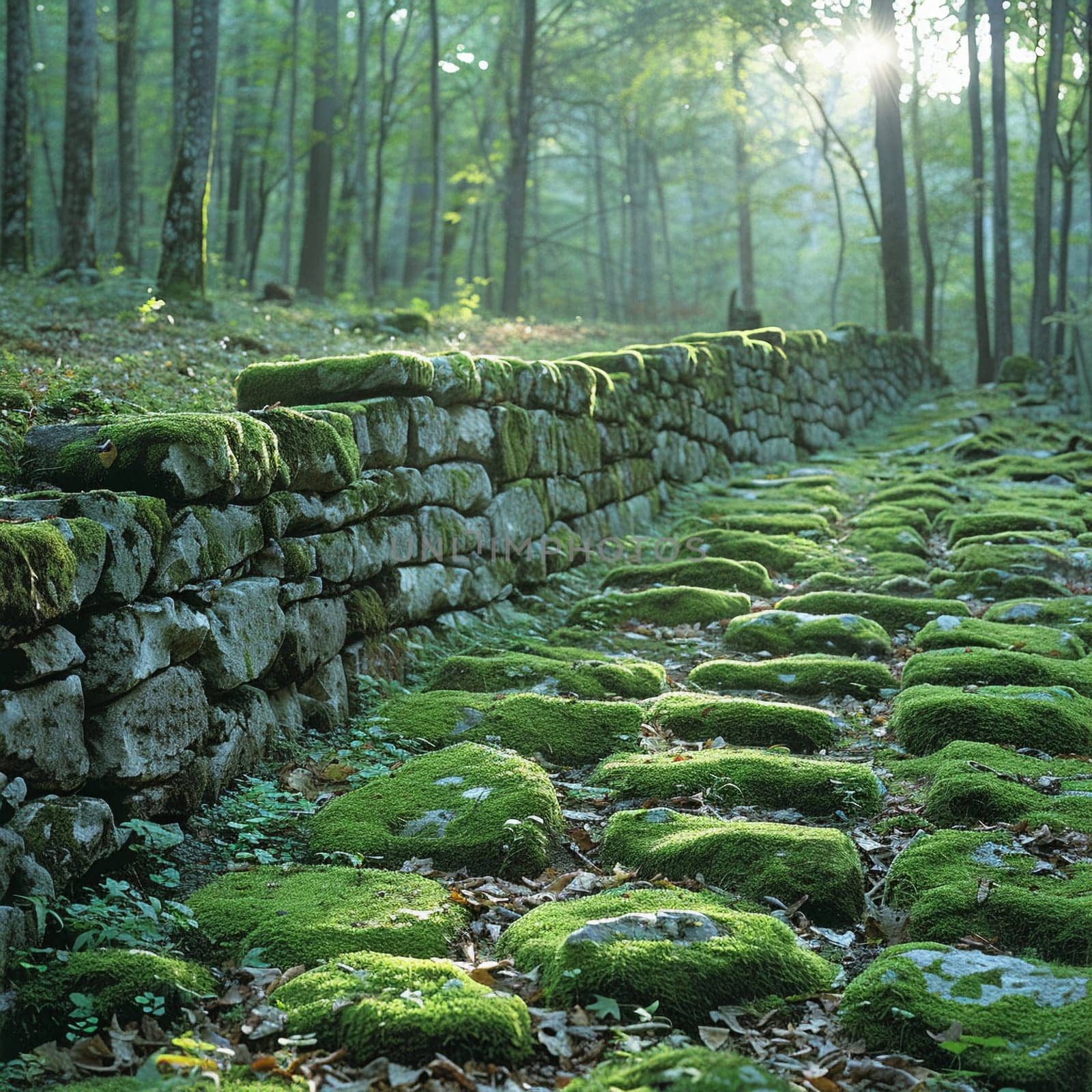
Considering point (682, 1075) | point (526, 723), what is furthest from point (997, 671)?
point (682, 1075)

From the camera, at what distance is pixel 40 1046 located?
90.0 inches

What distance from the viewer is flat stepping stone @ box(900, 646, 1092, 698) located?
4.70 metres

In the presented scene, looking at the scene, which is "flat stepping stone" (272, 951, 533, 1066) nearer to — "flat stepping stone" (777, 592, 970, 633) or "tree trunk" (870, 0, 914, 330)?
"flat stepping stone" (777, 592, 970, 633)

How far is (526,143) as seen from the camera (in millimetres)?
17141

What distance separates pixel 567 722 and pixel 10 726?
239 cm

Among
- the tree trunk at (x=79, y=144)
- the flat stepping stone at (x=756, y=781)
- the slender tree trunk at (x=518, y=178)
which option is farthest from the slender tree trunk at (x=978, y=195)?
the flat stepping stone at (x=756, y=781)

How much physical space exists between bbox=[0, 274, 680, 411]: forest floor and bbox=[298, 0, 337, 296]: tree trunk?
3.07m

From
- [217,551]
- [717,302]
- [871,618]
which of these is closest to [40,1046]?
[217,551]

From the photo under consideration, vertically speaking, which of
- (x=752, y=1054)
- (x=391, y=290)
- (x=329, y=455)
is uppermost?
(x=391, y=290)

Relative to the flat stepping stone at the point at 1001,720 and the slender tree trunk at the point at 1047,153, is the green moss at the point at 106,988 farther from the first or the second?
the slender tree trunk at the point at 1047,153

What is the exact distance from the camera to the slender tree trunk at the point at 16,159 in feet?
40.3

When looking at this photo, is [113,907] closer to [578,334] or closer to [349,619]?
[349,619]

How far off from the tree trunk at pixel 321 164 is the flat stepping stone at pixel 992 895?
1595 centimetres

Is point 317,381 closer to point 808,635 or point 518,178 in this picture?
point 808,635
